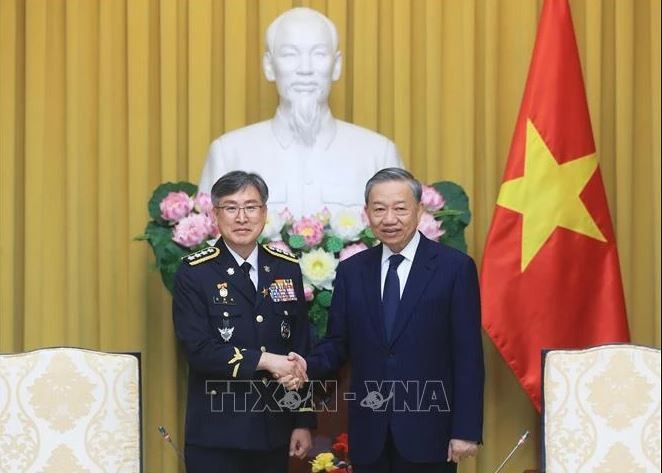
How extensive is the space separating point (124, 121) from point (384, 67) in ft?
3.74

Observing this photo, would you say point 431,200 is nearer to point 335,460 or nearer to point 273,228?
point 273,228

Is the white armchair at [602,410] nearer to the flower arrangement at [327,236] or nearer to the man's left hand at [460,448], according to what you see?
the man's left hand at [460,448]

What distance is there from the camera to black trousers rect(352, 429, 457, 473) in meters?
3.60

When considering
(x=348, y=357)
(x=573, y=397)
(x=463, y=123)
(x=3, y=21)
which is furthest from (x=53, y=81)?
(x=573, y=397)

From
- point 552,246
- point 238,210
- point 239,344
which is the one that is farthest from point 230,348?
point 552,246

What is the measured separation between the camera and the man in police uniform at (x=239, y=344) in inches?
145

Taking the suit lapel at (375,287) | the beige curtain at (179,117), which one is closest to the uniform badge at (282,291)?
the suit lapel at (375,287)

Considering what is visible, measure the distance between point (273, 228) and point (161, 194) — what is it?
535mm

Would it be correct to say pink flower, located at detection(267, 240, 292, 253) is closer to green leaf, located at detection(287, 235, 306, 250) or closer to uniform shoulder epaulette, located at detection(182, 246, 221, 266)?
green leaf, located at detection(287, 235, 306, 250)

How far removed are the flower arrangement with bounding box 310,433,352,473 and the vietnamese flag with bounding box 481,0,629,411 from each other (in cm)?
82

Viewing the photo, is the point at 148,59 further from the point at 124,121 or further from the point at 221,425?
the point at 221,425

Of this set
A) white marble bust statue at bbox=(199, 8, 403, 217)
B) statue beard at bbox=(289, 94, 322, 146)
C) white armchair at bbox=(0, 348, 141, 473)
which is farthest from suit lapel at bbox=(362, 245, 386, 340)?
statue beard at bbox=(289, 94, 322, 146)

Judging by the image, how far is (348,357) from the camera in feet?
12.7

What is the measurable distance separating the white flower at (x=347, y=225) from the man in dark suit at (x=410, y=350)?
1.99 feet
